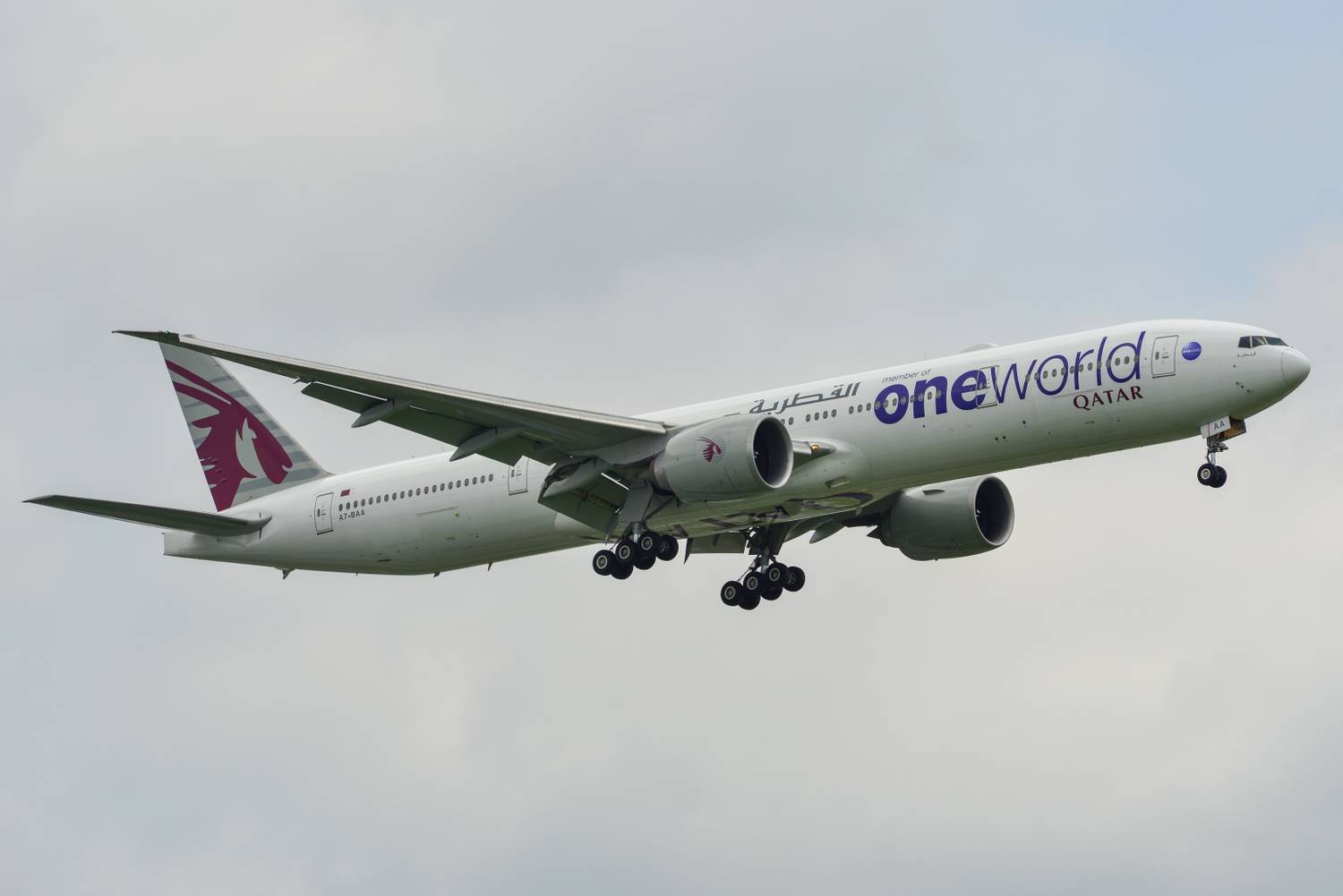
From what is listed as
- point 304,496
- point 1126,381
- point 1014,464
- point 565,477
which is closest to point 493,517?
point 565,477

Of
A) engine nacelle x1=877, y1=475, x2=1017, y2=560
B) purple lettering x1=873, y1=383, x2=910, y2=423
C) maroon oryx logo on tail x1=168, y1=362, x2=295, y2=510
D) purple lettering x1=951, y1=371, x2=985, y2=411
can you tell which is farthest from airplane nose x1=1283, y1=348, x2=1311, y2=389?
maroon oryx logo on tail x1=168, y1=362, x2=295, y2=510

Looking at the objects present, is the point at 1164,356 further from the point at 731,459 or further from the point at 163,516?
the point at 163,516

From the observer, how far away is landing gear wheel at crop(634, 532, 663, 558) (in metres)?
43.2

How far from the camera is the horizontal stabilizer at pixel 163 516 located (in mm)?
43312

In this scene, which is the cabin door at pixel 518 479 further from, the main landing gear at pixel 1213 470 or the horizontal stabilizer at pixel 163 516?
the main landing gear at pixel 1213 470

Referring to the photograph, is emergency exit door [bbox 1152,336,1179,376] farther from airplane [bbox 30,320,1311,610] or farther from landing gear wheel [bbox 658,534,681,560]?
landing gear wheel [bbox 658,534,681,560]

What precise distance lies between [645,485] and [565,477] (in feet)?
6.09

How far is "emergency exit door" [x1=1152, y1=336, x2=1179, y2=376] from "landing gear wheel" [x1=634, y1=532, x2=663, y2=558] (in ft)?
39.1

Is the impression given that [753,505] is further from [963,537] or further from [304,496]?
[304,496]

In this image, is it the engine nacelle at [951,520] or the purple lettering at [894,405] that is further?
the engine nacelle at [951,520]

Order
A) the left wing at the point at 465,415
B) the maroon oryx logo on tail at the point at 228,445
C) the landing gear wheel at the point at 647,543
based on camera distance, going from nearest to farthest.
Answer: the left wing at the point at 465,415 → the landing gear wheel at the point at 647,543 → the maroon oryx logo on tail at the point at 228,445

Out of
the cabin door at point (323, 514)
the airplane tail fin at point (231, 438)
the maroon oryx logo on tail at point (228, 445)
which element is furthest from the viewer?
the maroon oryx logo on tail at point (228, 445)

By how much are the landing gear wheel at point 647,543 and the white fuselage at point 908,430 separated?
339 mm

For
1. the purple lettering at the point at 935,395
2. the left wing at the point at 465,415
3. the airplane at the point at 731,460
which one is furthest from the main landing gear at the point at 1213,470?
the left wing at the point at 465,415
